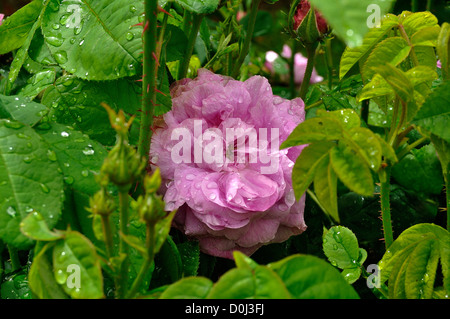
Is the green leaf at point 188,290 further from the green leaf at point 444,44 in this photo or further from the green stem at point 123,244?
the green leaf at point 444,44

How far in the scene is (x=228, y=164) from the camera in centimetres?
46

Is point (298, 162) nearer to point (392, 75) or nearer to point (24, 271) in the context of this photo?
point (392, 75)

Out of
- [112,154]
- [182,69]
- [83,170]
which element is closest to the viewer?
[112,154]

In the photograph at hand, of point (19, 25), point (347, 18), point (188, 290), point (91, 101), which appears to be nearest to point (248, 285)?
point (188, 290)

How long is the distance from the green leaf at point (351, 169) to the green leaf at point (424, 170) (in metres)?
0.35

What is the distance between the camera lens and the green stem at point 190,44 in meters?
0.46

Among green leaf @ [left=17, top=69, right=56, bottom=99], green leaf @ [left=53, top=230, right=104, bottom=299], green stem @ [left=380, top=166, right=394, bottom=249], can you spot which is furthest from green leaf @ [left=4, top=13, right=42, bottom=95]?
green stem @ [left=380, top=166, right=394, bottom=249]

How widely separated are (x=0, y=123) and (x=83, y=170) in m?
0.06

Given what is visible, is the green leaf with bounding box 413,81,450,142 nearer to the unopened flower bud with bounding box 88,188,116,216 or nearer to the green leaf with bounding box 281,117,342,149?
the green leaf with bounding box 281,117,342,149

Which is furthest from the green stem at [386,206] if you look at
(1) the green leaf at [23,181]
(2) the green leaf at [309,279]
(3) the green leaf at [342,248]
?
(1) the green leaf at [23,181]

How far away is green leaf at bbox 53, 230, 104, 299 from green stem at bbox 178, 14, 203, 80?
0.83 ft

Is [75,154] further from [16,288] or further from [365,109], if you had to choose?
[365,109]

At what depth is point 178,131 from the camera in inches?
17.5
